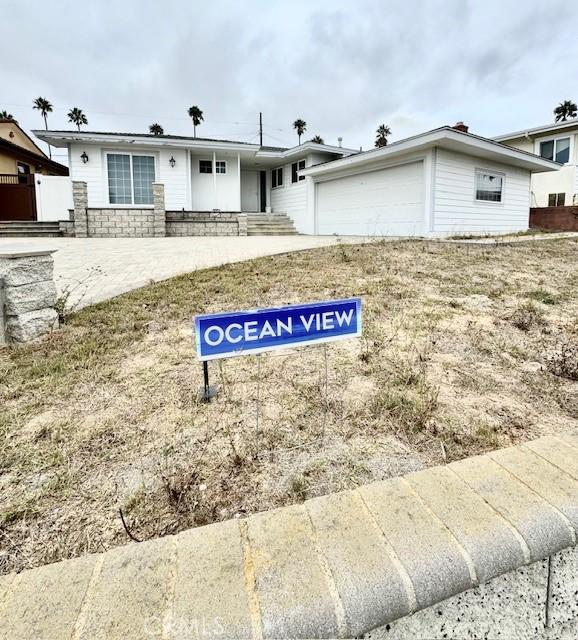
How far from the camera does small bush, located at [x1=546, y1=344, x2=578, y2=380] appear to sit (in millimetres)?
2625

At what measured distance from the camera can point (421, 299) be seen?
4555mm

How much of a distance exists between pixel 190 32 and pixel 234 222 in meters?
6.55

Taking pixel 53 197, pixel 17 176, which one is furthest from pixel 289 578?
pixel 17 176

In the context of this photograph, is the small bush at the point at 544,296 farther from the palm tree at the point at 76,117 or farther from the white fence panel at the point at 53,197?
the palm tree at the point at 76,117

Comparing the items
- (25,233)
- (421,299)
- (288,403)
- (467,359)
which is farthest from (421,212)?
(25,233)

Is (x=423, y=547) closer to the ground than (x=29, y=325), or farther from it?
closer to the ground

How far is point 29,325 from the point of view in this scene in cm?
321

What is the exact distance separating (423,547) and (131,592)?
775 millimetres

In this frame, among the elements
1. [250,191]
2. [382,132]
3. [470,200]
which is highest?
[382,132]

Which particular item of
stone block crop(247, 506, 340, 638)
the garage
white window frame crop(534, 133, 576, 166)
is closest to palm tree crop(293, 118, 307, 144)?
white window frame crop(534, 133, 576, 166)

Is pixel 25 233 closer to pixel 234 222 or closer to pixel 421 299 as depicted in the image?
pixel 234 222

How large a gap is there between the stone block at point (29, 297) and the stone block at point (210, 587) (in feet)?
9.31

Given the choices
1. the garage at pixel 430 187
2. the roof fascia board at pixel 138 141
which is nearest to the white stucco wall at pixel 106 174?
the roof fascia board at pixel 138 141

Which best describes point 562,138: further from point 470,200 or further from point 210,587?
point 210,587
